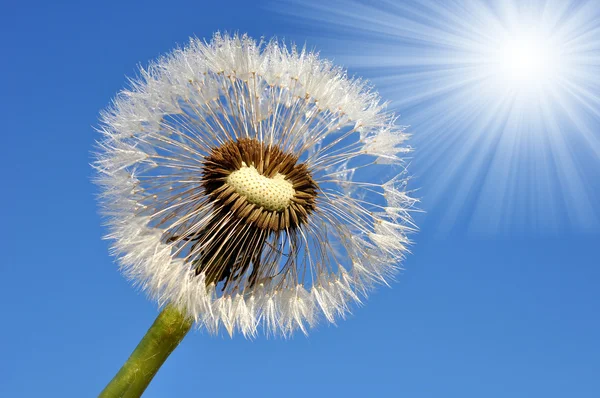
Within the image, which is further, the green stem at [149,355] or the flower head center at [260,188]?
the flower head center at [260,188]

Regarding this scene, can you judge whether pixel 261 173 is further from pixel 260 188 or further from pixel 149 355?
pixel 149 355

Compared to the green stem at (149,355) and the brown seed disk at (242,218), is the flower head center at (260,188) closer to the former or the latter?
the brown seed disk at (242,218)

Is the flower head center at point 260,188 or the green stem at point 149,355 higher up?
the flower head center at point 260,188

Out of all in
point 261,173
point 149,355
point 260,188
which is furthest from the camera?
point 261,173

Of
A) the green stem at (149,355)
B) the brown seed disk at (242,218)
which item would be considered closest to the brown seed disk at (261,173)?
the brown seed disk at (242,218)

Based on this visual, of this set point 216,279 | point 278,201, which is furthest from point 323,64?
point 216,279

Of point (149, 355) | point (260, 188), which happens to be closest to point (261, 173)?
point (260, 188)
